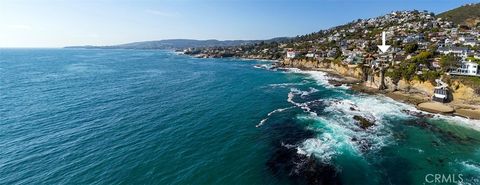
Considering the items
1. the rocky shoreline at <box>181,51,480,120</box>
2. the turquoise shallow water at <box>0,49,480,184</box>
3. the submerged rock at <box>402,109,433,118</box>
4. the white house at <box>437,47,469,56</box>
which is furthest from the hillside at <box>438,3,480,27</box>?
the submerged rock at <box>402,109,433,118</box>

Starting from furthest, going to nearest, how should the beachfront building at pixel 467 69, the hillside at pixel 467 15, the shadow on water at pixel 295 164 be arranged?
1. the hillside at pixel 467 15
2. the beachfront building at pixel 467 69
3. the shadow on water at pixel 295 164

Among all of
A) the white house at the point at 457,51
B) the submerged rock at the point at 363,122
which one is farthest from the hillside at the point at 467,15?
the submerged rock at the point at 363,122

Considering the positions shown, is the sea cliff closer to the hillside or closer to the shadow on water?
the shadow on water

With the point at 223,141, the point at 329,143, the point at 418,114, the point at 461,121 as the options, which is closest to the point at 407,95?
the point at 418,114

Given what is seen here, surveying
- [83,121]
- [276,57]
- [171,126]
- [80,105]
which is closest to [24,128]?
[83,121]

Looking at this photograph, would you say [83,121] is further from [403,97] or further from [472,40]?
[472,40]

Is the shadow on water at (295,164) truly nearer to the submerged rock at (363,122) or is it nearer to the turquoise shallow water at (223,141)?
the turquoise shallow water at (223,141)
